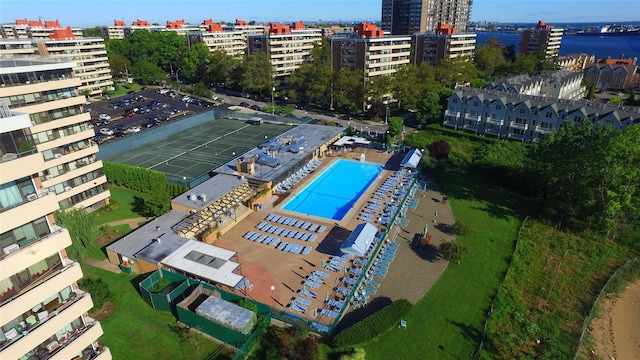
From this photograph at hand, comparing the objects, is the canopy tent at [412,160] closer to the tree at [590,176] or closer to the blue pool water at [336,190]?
the blue pool water at [336,190]

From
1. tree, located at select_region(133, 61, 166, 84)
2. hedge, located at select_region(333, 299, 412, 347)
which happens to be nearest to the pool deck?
hedge, located at select_region(333, 299, 412, 347)

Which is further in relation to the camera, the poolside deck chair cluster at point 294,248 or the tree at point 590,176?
the poolside deck chair cluster at point 294,248

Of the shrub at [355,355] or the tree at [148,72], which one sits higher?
the tree at [148,72]

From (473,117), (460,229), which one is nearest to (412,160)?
(460,229)

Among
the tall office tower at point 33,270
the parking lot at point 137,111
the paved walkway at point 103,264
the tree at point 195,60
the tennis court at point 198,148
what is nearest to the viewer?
the tall office tower at point 33,270

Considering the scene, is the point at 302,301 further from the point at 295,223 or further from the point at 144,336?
the point at 295,223

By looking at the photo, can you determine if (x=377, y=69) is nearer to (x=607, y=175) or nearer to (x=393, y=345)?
(x=607, y=175)

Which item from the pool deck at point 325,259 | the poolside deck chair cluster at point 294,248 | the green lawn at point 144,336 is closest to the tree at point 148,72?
the pool deck at point 325,259

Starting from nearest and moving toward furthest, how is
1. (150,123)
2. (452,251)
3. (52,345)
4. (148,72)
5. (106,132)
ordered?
(52,345) → (452,251) → (106,132) → (150,123) → (148,72)
